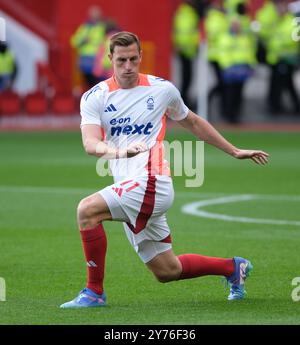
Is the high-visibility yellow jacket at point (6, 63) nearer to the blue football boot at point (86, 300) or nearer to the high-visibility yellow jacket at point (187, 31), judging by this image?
the high-visibility yellow jacket at point (187, 31)

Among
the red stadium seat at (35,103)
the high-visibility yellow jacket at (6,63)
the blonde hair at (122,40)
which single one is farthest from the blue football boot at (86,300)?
the high-visibility yellow jacket at (6,63)

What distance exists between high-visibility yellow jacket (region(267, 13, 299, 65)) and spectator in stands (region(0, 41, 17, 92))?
21.3ft

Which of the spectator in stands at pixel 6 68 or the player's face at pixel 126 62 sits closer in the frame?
the player's face at pixel 126 62

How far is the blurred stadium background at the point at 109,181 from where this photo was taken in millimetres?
9180

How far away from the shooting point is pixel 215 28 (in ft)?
97.9

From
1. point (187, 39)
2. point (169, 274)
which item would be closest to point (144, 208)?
point (169, 274)

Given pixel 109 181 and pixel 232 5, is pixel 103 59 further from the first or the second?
pixel 109 181

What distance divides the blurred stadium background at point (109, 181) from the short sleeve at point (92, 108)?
4.53 ft

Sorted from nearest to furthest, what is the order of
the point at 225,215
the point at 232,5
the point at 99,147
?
1. the point at 99,147
2. the point at 225,215
3. the point at 232,5

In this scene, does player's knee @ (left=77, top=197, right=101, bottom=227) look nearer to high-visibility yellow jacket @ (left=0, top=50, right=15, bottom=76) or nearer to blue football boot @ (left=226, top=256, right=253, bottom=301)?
blue football boot @ (left=226, top=256, right=253, bottom=301)

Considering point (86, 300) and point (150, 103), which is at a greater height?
point (150, 103)

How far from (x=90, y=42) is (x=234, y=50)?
3.96m

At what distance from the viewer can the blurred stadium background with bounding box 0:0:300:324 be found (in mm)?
9180

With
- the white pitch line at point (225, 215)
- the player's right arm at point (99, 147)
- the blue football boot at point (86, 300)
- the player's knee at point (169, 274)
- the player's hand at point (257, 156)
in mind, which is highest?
the player's right arm at point (99, 147)
